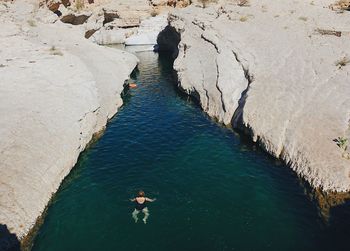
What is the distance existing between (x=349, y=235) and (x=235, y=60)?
24.2 meters

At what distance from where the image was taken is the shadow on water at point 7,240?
18703 millimetres

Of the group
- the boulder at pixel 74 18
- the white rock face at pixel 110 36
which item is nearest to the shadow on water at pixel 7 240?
the boulder at pixel 74 18

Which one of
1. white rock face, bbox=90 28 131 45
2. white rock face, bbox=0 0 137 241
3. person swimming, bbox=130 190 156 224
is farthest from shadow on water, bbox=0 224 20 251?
white rock face, bbox=90 28 131 45

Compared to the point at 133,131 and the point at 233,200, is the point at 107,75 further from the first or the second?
the point at 233,200

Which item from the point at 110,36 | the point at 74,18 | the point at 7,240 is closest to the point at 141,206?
the point at 7,240

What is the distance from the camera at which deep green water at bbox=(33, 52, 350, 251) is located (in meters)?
20.3

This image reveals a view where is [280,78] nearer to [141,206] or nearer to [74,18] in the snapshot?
[141,206]

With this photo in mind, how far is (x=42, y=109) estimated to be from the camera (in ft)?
98.6

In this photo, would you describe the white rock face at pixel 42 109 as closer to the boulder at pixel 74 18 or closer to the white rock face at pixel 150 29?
the boulder at pixel 74 18

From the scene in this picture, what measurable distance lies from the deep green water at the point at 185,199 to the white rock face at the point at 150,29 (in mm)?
43922

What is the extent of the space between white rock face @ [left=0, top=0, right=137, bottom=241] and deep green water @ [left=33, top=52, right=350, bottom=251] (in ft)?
4.93

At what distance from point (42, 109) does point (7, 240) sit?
1340 centimetres

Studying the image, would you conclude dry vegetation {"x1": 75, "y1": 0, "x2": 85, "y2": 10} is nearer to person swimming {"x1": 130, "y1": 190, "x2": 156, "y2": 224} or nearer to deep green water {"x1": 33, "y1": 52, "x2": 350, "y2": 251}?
deep green water {"x1": 33, "y1": 52, "x2": 350, "y2": 251}

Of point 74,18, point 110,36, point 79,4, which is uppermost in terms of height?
point 79,4
